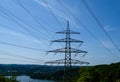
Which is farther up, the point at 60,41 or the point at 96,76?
the point at 60,41

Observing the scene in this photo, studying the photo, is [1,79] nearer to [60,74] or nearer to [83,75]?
[83,75]

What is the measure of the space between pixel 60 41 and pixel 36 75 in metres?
102

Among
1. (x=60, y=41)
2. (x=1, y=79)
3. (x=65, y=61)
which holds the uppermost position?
(x=60, y=41)

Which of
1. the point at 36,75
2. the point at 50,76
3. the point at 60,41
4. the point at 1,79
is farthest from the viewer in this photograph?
the point at 36,75

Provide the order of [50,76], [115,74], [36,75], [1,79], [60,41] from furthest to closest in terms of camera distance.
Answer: [36,75], [50,76], [115,74], [60,41], [1,79]

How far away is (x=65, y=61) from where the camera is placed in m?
30.8

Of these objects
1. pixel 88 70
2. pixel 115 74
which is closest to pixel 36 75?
pixel 115 74

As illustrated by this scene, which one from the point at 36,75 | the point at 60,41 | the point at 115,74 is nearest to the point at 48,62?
the point at 60,41

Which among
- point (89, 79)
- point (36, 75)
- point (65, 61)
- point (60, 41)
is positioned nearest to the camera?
point (65, 61)

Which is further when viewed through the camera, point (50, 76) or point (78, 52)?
point (50, 76)

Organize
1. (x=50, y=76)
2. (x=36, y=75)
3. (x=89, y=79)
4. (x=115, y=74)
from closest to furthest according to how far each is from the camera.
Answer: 1. (x=89, y=79)
2. (x=115, y=74)
3. (x=50, y=76)
4. (x=36, y=75)

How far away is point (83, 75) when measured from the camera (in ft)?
133

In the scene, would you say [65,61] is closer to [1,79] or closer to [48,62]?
[48,62]

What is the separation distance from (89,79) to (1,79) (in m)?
19.6
